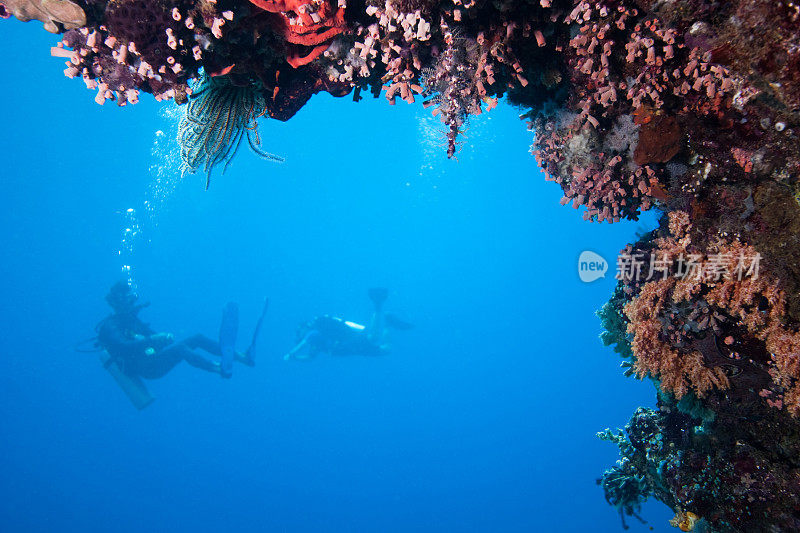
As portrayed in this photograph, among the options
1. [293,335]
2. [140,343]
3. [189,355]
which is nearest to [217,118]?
[140,343]

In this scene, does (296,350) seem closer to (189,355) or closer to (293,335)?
(189,355)

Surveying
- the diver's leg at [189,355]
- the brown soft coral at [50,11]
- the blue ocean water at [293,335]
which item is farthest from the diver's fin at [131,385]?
the blue ocean water at [293,335]

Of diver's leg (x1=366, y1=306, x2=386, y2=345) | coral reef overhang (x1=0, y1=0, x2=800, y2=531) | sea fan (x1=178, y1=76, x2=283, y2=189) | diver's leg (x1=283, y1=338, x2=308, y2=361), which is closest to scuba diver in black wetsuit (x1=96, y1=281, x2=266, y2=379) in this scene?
diver's leg (x1=283, y1=338, x2=308, y2=361)

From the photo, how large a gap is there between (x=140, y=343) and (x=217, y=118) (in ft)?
61.2

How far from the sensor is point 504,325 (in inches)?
3501

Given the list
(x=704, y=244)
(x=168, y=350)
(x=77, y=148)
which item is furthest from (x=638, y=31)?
(x=77, y=148)

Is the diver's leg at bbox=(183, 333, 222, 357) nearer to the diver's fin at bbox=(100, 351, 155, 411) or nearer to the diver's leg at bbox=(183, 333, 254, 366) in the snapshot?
the diver's leg at bbox=(183, 333, 254, 366)

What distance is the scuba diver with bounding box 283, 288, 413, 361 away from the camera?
2533cm

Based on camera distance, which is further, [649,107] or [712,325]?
[712,325]

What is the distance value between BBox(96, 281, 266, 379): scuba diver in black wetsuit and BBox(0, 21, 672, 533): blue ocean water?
1141 inches

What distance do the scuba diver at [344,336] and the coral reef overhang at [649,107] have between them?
2229cm

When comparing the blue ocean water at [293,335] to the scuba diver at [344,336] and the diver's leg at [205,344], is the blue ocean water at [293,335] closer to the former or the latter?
the scuba diver at [344,336]

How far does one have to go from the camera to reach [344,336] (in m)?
26.2

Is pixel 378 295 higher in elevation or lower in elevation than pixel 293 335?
lower
